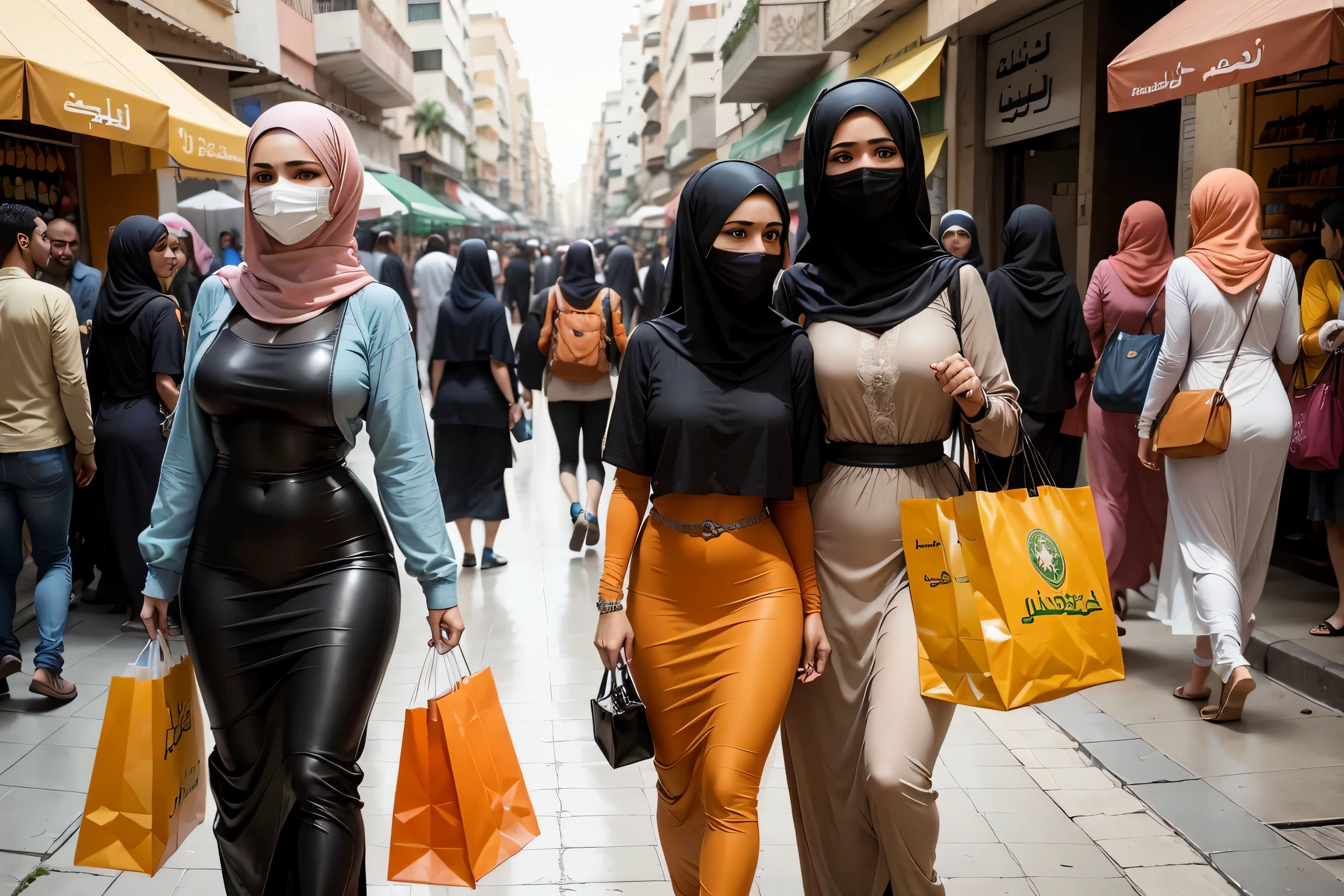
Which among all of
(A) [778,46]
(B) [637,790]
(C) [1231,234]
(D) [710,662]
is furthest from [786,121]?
(D) [710,662]

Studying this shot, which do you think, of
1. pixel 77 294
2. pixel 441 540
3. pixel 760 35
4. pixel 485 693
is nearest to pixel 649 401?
pixel 441 540

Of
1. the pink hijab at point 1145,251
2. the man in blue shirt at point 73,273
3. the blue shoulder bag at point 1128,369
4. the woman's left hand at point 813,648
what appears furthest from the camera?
the man in blue shirt at point 73,273

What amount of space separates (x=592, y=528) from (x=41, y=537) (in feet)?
11.6

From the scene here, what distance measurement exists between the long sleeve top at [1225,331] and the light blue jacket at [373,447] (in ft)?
11.2

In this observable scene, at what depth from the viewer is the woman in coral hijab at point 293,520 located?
2.70 metres

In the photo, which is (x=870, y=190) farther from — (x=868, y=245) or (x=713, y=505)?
(x=713, y=505)

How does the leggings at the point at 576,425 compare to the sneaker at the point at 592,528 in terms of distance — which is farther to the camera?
the leggings at the point at 576,425

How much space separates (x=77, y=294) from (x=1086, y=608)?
6.66m

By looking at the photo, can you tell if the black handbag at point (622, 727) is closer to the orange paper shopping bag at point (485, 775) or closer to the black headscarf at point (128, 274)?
the orange paper shopping bag at point (485, 775)

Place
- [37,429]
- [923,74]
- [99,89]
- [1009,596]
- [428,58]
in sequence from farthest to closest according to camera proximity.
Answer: [428,58] < [923,74] < [99,89] < [37,429] < [1009,596]

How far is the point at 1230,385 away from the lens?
16.2 ft

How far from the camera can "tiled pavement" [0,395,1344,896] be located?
12.2 ft

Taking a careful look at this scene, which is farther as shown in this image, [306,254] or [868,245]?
[868,245]

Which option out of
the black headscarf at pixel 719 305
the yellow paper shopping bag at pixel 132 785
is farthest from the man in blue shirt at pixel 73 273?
the black headscarf at pixel 719 305
